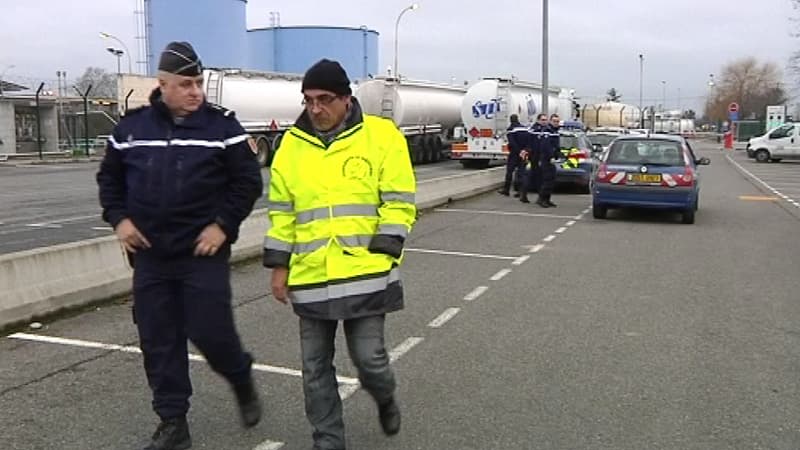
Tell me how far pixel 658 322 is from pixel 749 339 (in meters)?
0.79

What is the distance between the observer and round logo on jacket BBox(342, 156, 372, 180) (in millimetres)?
4004

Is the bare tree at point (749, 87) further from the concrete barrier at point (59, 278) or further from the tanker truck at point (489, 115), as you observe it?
the concrete barrier at point (59, 278)

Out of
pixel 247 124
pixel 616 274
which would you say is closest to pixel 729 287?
pixel 616 274

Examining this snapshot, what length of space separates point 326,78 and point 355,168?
0.44m

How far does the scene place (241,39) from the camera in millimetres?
60844

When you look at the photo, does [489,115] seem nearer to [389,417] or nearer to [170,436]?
[389,417]

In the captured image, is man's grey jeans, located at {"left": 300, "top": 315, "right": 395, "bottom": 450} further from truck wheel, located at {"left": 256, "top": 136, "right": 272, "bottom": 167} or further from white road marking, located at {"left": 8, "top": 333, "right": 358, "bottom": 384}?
truck wheel, located at {"left": 256, "top": 136, "right": 272, "bottom": 167}

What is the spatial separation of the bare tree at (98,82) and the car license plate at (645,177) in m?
64.6

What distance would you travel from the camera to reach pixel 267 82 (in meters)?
32.5

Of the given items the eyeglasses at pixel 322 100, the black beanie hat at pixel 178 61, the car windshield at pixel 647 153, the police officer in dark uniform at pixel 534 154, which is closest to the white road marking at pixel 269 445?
the eyeglasses at pixel 322 100

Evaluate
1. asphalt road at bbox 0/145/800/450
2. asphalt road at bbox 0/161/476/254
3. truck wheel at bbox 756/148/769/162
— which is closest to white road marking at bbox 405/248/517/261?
asphalt road at bbox 0/145/800/450

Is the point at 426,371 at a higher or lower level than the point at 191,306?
lower

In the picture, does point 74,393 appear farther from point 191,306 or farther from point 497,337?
point 497,337

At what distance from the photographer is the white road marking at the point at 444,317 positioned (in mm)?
7250
